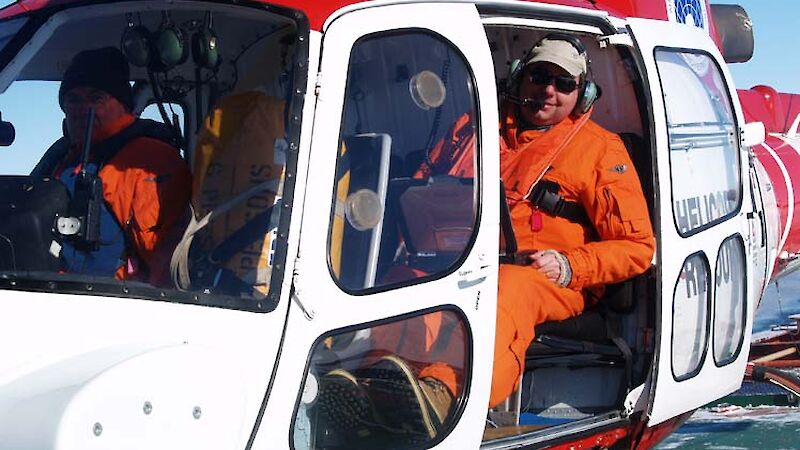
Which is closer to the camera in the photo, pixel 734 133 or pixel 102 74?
pixel 102 74

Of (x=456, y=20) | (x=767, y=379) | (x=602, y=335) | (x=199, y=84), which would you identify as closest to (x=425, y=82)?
(x=456, y=20)

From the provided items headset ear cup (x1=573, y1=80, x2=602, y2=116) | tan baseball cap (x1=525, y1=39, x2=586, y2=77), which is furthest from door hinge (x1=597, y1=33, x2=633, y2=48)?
headset ear cup (x1=573, y1=80, x2=602, y2=116)

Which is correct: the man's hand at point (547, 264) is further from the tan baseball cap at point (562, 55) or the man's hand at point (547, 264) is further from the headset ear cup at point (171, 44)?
the headset ear cup at point (171, 44)

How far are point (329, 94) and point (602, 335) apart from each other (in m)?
1.93

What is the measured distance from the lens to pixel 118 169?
11.3 ft

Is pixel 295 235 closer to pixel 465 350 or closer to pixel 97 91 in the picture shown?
pixel 465 350

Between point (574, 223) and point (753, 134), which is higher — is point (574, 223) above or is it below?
below

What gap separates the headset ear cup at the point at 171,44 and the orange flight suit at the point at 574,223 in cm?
123

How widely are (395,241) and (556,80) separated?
1373 mm

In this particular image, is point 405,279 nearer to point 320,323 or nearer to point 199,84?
point 320,323

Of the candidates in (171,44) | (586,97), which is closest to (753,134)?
(586,97)

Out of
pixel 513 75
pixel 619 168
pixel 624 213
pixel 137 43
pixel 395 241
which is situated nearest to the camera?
pixel 395 241

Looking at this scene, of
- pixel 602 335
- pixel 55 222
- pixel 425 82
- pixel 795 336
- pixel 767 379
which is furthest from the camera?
pixel 795 336

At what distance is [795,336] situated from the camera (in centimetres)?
733
